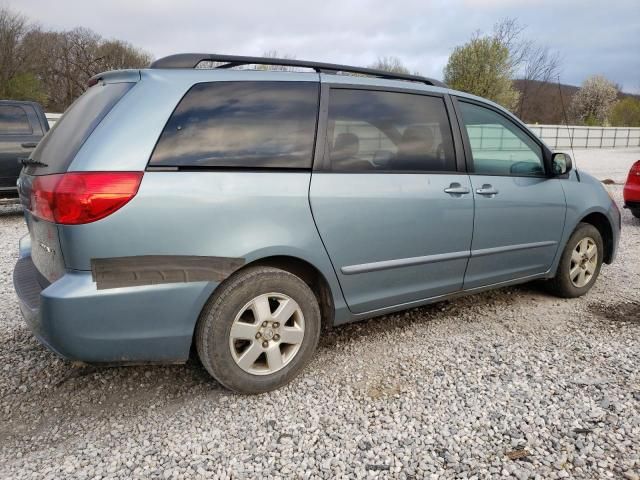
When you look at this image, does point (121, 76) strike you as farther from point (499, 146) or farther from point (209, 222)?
point (499, 146)

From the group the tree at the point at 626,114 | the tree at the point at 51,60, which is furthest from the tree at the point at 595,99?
the tree at the point at 51,60

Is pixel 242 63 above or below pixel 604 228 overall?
above

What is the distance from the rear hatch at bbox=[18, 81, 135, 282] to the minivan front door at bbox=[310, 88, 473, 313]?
1.13 meters

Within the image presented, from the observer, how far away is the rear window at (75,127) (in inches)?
90.7

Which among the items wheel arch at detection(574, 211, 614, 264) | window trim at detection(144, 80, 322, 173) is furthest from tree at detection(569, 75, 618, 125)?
window trim at detection(144, 80, 322, 173)

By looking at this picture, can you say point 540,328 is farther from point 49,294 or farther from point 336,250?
point 49,294

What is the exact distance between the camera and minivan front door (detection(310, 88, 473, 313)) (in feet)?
9.09

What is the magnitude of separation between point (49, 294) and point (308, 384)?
1421mm

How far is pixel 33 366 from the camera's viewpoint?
9.77 feet

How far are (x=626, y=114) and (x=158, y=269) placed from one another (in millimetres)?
47780

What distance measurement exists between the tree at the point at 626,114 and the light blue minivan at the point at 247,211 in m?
44.4

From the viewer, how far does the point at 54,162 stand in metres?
2.35

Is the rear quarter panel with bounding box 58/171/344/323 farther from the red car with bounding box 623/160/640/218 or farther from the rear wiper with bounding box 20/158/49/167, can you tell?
the red car with bounding box 623/160/640/218

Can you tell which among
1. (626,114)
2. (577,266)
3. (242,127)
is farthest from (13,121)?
(626,114)
